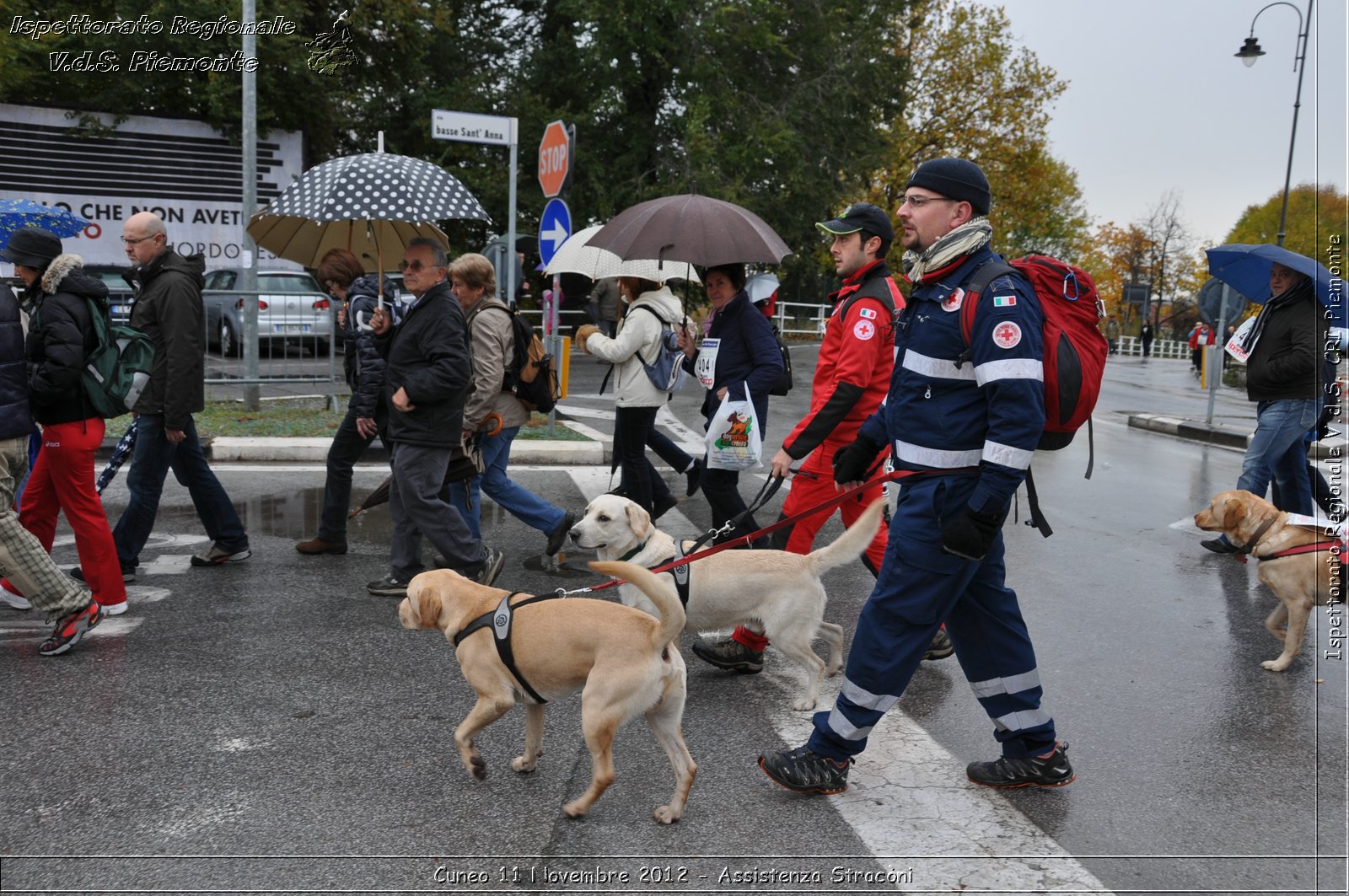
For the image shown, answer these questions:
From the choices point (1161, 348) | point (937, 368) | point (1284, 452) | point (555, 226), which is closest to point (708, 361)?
point (937, 368)

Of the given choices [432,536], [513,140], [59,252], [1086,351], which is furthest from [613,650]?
[513,140]

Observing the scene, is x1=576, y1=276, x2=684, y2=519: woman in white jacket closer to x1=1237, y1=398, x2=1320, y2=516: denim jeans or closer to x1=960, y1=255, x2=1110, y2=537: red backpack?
x1=960, y1=255, x2=1110, y2=537: red backpack

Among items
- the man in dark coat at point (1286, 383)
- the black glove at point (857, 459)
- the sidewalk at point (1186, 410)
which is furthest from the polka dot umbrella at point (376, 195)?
the sidewalk at point (1186, 410)

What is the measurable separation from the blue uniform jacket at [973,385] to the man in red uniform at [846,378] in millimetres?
1042

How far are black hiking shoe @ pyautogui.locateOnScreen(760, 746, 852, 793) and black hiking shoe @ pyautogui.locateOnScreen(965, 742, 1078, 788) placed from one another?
525 millimetres

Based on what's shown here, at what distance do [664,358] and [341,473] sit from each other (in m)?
2.13

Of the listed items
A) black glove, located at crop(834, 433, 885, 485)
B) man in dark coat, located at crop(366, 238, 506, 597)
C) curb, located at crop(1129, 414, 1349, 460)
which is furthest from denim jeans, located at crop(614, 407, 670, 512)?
curb, located at crop(1129, 414, 1349, 460)

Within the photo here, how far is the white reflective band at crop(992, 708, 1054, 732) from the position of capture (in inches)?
144

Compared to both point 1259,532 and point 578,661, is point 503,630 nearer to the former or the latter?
point 578,661

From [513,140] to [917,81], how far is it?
93.9ft

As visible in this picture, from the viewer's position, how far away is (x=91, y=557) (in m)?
5.16

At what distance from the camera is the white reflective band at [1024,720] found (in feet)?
12.0

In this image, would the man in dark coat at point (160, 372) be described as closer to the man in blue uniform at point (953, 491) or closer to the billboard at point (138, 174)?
the man in blue uniform at point (953, 491)

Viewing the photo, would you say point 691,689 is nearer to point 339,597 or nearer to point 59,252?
point 339,597
